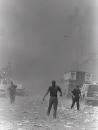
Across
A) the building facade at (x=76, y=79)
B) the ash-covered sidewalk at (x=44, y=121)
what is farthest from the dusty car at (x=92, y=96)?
the building facade at (x=76, y=79)

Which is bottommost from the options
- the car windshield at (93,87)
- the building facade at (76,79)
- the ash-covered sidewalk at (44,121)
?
the ash-covered sidewalk at (44,121)

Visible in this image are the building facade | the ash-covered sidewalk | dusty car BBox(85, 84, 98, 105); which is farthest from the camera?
the building facade

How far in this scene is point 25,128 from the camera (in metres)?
13.3

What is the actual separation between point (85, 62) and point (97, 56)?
298 centimetres

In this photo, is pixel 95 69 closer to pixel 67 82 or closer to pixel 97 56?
pixel 97 56

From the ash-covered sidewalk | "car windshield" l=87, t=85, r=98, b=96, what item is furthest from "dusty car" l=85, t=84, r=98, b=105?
the ash-covered sidewalk

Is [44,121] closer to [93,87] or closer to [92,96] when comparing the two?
[92,96]

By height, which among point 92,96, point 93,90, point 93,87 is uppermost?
→ point 93,87

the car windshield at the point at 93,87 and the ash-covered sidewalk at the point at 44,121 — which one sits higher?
the car windshield at the point at 93,87

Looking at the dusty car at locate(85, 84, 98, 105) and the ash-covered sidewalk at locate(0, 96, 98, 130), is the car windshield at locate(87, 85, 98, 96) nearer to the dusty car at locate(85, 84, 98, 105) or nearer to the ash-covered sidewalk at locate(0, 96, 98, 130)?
the dusty car at locate(85, 84, 98, 105)

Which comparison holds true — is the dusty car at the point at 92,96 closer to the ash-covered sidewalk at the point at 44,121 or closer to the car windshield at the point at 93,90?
the car windshield at the point at 93,90

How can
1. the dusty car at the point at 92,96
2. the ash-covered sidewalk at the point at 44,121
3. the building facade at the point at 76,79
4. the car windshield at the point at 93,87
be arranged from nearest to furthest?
1. the ash-covered sidewalk at the point at 44,121
2. the dusty car at the point at 92,96
3. the car windshield at the point at 93,87
4. the building facade at the point at 76,79

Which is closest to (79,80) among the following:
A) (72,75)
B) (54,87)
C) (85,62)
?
(72,75)

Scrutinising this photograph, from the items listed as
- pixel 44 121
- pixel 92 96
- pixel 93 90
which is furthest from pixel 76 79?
pixel 44 121
